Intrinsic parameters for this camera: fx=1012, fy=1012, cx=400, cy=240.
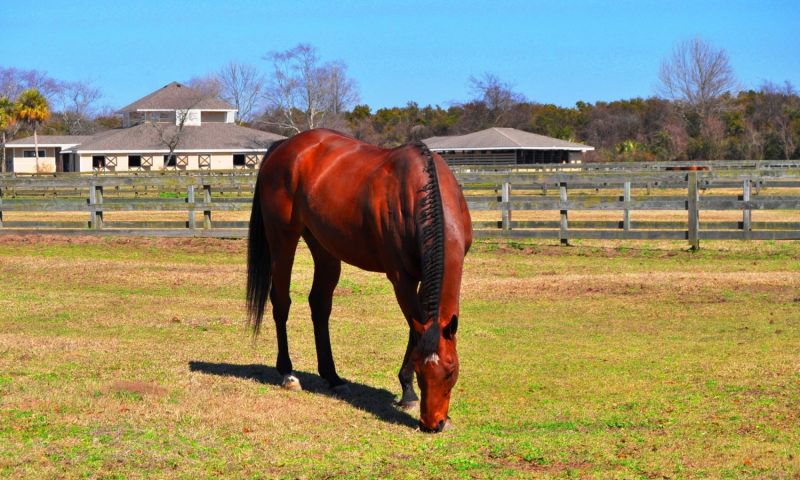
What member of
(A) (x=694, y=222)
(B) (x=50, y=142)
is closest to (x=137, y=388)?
(A) (x=694, y=222)

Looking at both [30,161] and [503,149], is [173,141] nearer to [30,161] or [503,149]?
[30,161]

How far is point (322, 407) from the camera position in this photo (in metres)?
7.11

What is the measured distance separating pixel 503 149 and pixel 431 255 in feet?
196

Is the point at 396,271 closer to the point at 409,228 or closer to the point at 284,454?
the point at 409,228

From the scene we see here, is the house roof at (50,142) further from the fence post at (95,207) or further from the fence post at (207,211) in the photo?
the fence post at (207,211)

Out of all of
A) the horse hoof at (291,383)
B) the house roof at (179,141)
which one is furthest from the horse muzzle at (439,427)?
the house roof at (179,141)

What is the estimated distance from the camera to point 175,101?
73688 millimetres

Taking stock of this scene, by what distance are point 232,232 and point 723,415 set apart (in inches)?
603

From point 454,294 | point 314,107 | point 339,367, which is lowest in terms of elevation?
point 339,367

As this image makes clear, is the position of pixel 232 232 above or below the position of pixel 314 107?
below

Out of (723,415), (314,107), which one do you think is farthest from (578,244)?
(314,107)

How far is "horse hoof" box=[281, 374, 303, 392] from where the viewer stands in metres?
7.71

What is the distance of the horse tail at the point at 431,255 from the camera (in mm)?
6258

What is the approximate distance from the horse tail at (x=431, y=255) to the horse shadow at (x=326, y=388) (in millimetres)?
736
